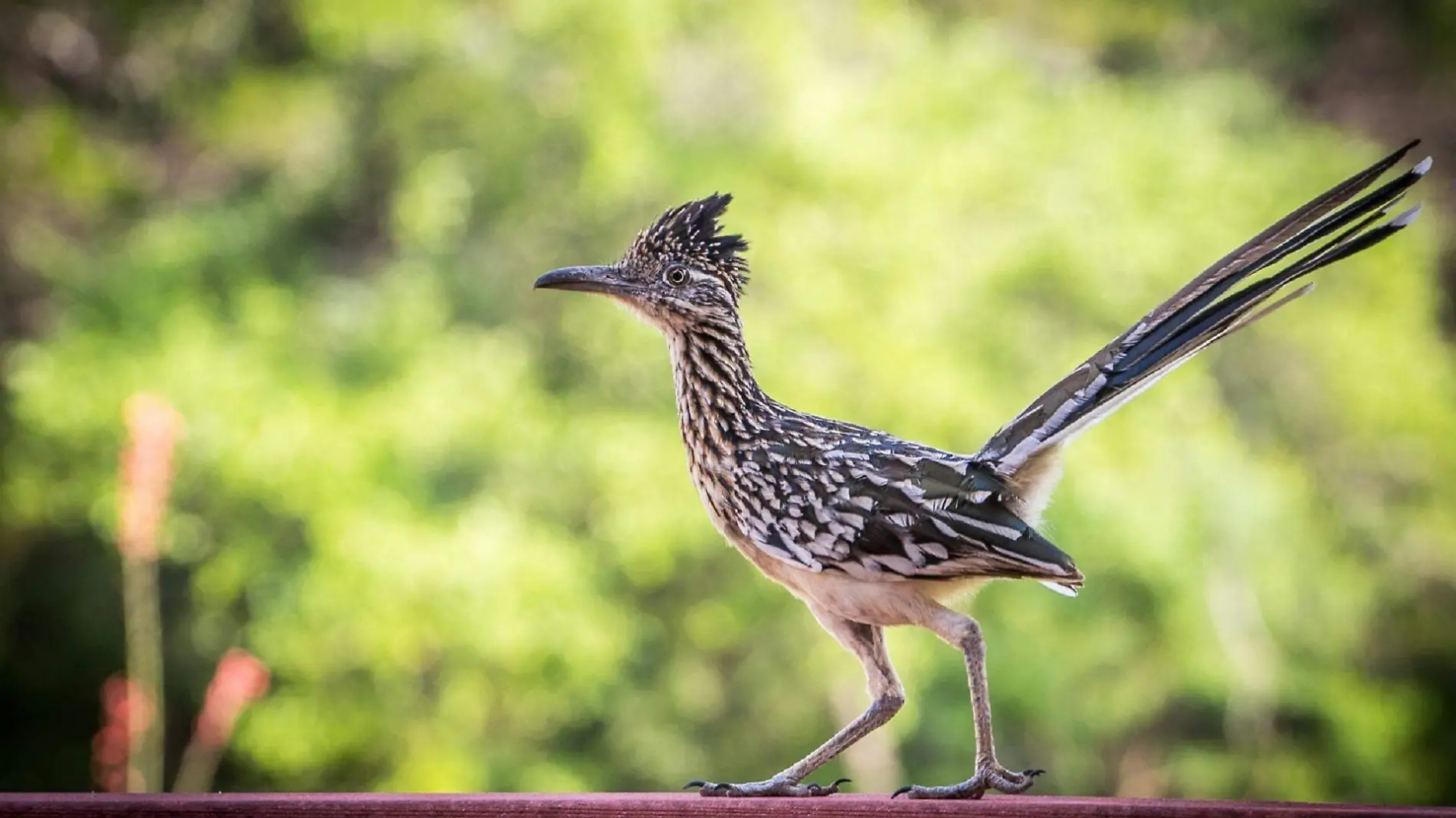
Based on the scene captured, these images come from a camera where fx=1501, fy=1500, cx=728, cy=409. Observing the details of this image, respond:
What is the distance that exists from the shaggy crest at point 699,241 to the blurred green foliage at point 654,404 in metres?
5.06

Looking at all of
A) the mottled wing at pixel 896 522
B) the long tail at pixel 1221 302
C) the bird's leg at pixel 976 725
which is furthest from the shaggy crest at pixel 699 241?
the bird's leg at pixel 976 725

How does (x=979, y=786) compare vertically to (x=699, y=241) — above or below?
below

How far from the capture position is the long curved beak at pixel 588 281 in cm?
258

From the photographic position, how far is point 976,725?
2297mm

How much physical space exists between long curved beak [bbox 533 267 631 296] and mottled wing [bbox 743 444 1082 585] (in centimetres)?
38

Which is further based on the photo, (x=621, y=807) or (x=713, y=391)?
(x=713, y=391)

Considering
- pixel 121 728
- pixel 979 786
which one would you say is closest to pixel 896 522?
pixel 979 786

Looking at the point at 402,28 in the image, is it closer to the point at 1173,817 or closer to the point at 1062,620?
the point at 1062,620

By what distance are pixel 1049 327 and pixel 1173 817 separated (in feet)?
22.3

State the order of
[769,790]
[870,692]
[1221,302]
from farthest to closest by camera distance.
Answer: [870,692]
[769,790]
[1221,302]

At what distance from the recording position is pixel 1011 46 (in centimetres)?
1003

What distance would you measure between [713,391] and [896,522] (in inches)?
15.8

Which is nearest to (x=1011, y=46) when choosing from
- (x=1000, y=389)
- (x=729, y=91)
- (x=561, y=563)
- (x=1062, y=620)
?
(x=729, y=91)

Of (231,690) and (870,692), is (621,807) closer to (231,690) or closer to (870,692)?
(870,692)
